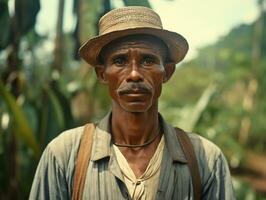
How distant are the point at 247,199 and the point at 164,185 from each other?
2.41 meters

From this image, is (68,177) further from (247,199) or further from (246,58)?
(246,58)

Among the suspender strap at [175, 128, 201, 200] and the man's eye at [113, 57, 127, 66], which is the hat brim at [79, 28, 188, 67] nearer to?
the man's eye at [113, 57, 127, 66]

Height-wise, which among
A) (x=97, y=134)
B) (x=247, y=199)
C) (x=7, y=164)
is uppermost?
(x=97, y=134)

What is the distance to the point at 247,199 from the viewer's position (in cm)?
367

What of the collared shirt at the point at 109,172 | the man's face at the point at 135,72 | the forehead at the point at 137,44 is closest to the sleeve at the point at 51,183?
the collared shirt at the point at 109,172

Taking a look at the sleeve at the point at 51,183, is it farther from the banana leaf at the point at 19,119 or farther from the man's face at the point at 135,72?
the banana leaf at the point at 19,119

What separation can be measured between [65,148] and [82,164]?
0.09 meters

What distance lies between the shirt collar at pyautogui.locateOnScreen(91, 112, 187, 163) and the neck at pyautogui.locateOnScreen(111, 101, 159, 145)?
0.04m

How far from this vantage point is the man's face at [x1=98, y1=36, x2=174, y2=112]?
1.44 m

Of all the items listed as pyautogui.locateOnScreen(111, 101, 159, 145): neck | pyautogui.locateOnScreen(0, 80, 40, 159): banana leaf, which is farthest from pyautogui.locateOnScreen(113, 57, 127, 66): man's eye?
pyautogui.locateOnScreen(0, 80, 40, 159): banana leaf

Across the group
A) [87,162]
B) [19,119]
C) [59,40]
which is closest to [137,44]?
[87,162]

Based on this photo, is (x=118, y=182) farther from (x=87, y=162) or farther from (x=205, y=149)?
(x=205, y=149)

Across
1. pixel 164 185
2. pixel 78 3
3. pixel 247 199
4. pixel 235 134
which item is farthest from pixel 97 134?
pixel 235 134

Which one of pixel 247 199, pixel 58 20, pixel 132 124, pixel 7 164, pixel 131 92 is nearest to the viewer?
pixel 131 92
